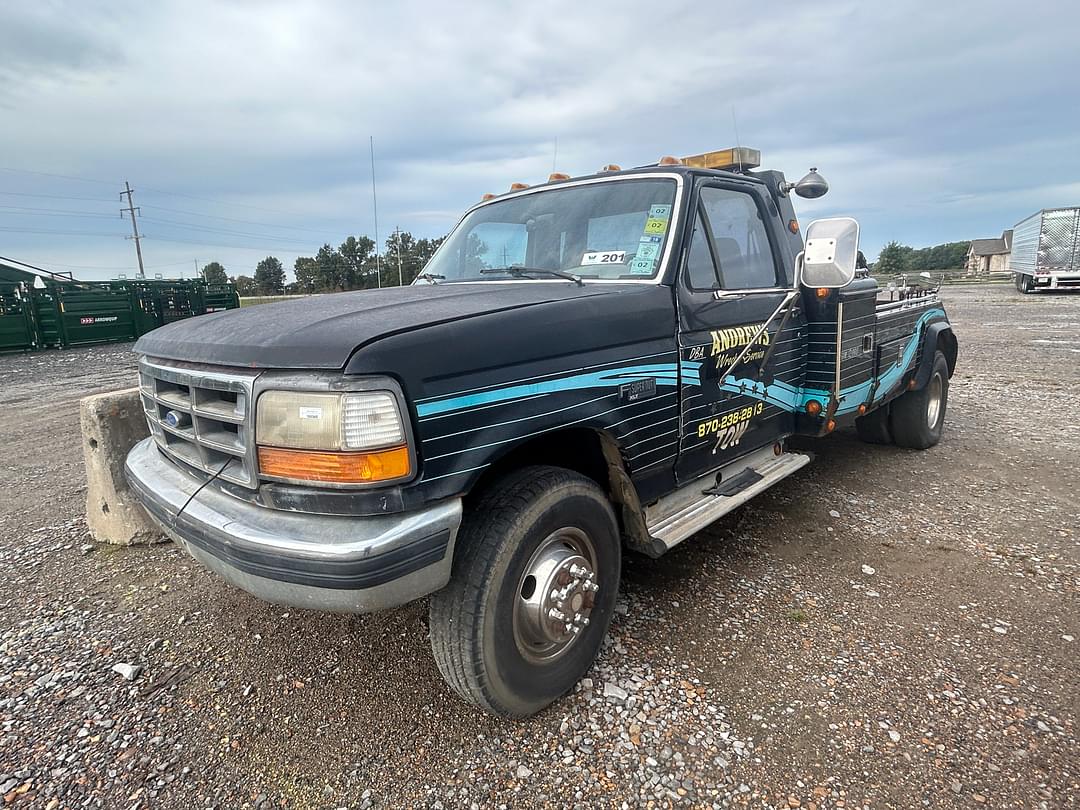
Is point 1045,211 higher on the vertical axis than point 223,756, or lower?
higher

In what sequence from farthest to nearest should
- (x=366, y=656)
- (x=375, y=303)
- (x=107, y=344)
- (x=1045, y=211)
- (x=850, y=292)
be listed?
(x=1045, y=211), (x=107, y=344), (x=850, y=292), (x=366, y=656), (x=375, y=303)

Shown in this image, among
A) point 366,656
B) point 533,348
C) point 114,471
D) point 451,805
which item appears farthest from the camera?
point 114,471

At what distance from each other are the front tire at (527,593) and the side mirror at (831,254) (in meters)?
1.72

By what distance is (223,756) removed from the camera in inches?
87.2

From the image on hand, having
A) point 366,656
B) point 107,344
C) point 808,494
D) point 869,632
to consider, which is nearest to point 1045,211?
point 808,494

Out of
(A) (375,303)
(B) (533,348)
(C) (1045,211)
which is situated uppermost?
(C) (1045,211)

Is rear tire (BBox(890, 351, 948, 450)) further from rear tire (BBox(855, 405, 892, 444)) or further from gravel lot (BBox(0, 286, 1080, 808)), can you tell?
gravel lot (BBox(0, 286, 1080, 808))

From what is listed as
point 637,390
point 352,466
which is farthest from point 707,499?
point 352,466

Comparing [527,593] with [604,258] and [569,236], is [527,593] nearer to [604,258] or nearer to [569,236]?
[604,258]

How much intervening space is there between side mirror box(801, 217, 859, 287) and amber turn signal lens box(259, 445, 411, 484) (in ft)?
7.88

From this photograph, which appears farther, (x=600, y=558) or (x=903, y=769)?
(x=600, y=558)

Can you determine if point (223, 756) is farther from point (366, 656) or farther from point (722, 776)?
point (722, 776)

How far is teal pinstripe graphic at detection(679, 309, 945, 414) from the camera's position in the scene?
121 inches

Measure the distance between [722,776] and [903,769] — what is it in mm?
600
